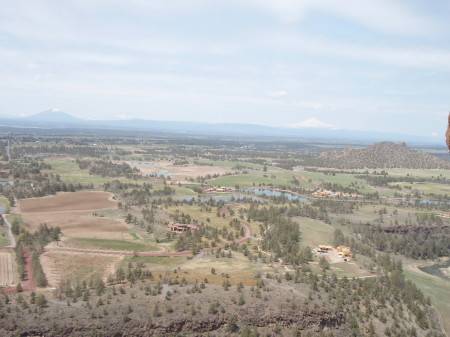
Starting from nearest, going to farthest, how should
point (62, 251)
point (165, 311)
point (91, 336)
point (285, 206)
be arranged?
1. point (91, 336)
2. point (165, 311)
3. point (62, 251)
4. point (285, 206)

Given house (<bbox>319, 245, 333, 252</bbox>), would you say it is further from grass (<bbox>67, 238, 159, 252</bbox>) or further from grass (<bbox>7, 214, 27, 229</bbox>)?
grass (<bbox>7, 214, 27, 229</bbox>)

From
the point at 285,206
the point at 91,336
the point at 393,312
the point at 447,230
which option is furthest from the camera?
the point at 285,206

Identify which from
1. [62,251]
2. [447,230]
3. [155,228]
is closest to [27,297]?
[62,251]

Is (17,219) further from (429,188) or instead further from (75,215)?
(429,188)

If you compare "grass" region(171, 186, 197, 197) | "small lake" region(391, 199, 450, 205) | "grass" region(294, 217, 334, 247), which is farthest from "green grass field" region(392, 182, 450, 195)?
"grass" region(171, 186, 197, 197)

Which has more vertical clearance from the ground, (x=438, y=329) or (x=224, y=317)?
(x=224, y=317)

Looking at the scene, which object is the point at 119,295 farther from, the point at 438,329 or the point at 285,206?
the point at 285,206
